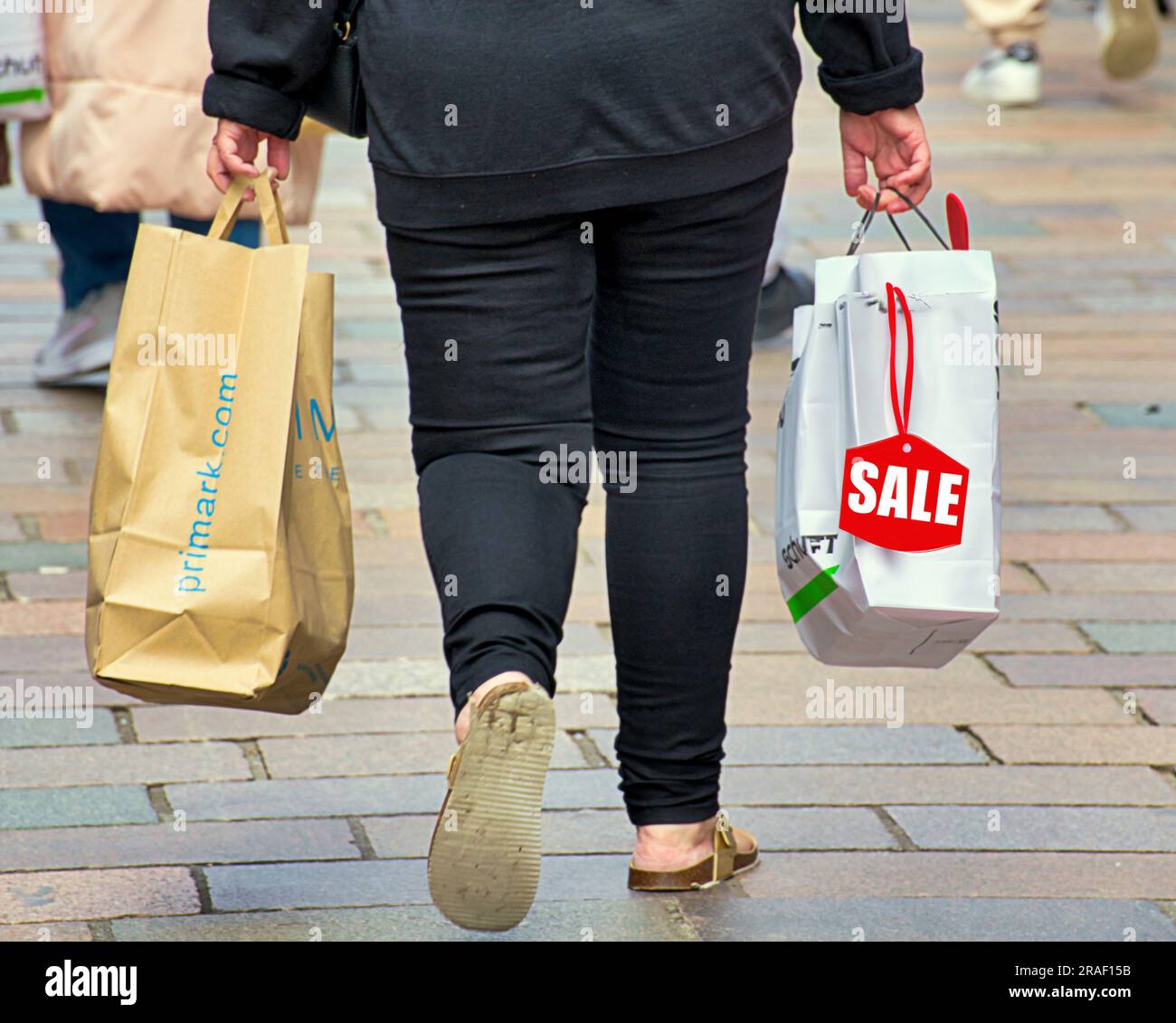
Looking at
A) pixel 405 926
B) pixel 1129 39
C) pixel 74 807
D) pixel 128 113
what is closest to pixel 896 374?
pixel 405 926

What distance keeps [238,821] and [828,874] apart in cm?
81

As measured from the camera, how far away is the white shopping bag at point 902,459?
234cm

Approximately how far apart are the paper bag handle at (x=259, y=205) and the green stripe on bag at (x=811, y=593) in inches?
29.6

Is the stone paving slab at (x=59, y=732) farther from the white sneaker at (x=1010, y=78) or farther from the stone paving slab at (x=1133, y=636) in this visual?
the white sneaker at (x=1010, y=78)

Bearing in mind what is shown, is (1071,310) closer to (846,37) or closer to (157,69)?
(157,69)

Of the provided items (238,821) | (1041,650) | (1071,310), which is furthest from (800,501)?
(1071,310)

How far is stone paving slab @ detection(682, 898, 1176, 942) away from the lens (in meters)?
2.44

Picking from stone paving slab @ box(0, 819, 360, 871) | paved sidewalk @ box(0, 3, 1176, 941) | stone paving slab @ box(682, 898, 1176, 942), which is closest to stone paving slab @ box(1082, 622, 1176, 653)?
paved sidewalk @ box(0, 3, 1176, 941)

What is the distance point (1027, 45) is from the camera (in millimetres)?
8102

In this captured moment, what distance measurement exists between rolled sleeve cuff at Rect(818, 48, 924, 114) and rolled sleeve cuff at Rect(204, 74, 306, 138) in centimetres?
65

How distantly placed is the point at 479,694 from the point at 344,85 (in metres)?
0.72

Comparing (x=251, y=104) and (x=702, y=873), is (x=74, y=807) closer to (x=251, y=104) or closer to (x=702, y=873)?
(x=702, y=873)

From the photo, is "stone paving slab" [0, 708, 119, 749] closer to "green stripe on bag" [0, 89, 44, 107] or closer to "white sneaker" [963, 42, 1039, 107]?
"green stripe on bag" [0, 89, 44, 107]

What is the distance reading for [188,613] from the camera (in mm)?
2352
